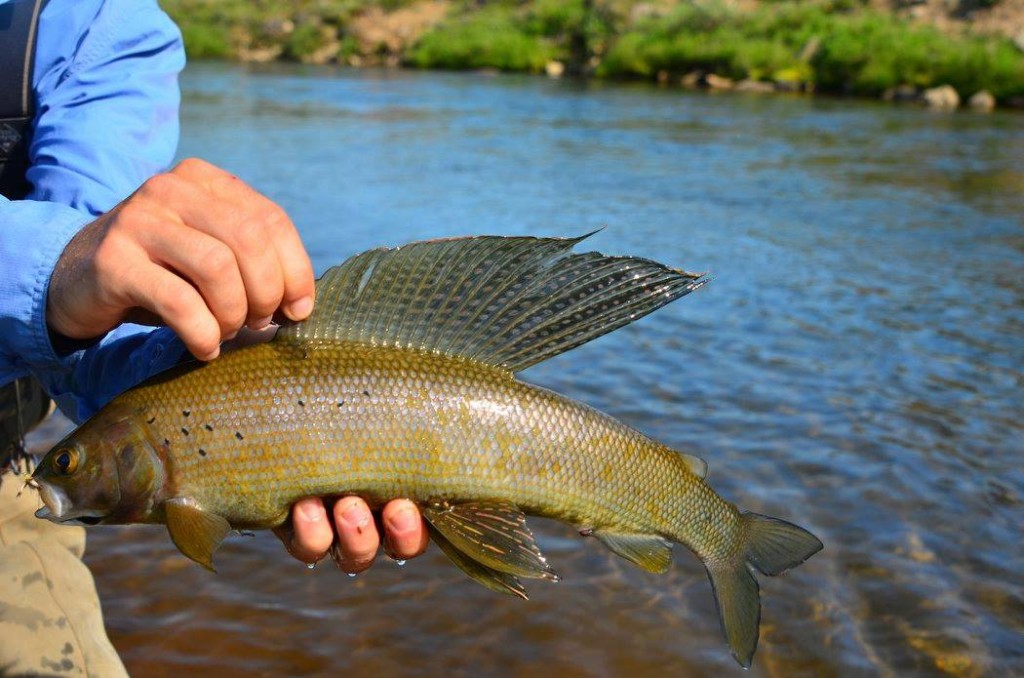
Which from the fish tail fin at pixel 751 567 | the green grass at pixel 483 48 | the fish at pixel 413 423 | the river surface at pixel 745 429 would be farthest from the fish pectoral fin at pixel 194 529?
the green grass at pixel 483 48

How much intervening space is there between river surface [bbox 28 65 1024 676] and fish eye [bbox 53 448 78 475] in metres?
1.93

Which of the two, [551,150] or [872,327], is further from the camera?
[551,150]

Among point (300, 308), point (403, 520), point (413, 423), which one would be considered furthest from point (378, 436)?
point (300, 308)

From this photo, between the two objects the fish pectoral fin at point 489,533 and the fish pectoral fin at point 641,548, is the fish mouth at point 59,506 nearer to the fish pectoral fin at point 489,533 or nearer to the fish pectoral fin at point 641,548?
the fish pectoral fin at point 489,533

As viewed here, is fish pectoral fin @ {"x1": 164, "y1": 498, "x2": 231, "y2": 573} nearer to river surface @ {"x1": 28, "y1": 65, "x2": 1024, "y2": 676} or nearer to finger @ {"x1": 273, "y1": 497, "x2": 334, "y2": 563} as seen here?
finger @ {"x1": 273, "y1": 497, "x2": 334, "y2": 563}

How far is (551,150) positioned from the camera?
1717cm

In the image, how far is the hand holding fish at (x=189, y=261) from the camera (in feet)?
5.33

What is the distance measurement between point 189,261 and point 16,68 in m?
1.61

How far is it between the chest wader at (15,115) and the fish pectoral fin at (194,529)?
1.26 m

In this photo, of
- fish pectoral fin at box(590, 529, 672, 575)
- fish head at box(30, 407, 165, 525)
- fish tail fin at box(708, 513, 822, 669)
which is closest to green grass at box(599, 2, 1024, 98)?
fish tail fin at box(708, 513, 822, 669)

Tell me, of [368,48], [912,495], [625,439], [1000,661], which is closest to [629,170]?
[912,495]

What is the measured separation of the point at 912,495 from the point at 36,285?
440cm

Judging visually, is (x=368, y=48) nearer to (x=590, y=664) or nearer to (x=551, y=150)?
(x=551, y=150)

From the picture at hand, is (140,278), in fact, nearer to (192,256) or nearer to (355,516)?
(192,256)
